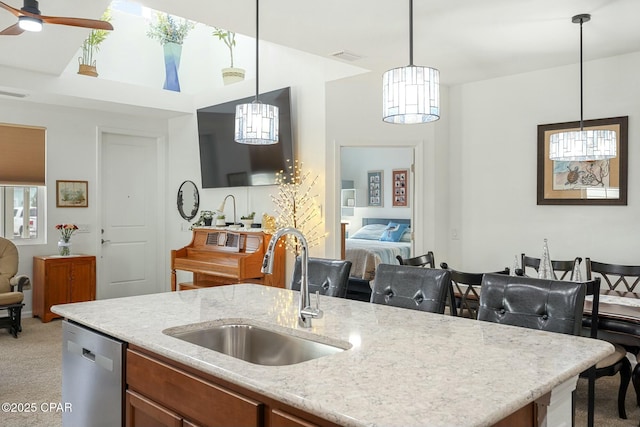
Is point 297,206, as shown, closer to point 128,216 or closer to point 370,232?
point 128,216

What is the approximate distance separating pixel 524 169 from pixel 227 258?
130 inches

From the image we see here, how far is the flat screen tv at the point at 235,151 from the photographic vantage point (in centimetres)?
561

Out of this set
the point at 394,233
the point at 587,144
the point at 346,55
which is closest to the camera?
the point at 587,144

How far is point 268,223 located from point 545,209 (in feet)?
9.30

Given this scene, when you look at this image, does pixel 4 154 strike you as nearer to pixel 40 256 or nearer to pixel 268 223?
pixel 40 256

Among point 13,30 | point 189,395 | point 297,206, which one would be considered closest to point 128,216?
point 297,206

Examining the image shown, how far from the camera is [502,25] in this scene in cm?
367

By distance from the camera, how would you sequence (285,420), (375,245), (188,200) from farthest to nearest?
1. (375,245)
2. (188,200)
3. (285,420)

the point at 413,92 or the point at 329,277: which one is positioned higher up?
the point at 413,92

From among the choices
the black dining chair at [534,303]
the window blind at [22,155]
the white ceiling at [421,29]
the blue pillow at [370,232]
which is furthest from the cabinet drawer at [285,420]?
the blue pillow at [370,232]

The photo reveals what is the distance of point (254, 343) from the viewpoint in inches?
84.4

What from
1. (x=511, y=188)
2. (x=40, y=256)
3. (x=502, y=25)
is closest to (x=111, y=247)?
A: (x=40, y=256)

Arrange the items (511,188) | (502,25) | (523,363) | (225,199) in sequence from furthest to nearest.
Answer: (225,199)
(511,188)
(502,25)
(523,363)

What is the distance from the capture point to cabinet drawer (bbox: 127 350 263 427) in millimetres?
1457
